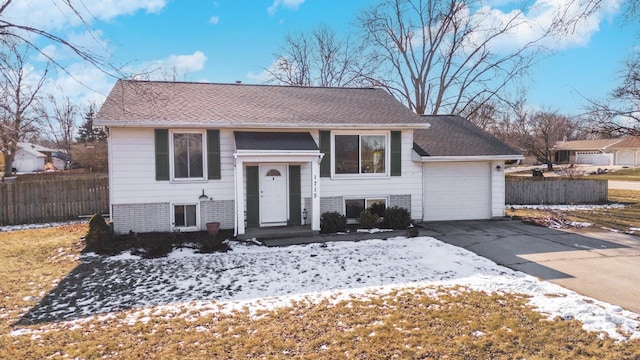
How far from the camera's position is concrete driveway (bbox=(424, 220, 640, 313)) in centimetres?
654

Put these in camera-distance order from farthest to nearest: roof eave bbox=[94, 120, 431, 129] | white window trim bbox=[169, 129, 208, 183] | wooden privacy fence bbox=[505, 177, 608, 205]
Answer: wooden privacy fence bbox=[505, 177, 608, 205] → white window trim bbox=[169, 129, 208, 183] → roof eave bbox=[94, 120, 431, 129]

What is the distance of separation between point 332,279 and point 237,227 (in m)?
4.29

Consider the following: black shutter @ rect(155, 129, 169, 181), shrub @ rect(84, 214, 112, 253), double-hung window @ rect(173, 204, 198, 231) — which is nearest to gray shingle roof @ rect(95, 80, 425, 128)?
black shutter @ rect(155, 129, 169, 181)

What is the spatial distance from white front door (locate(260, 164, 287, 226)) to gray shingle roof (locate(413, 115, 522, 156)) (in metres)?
4.66

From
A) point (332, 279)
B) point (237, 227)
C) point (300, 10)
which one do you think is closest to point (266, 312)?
point (332, 279)

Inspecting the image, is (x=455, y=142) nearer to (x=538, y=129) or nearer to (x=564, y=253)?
(x=564, y=253)

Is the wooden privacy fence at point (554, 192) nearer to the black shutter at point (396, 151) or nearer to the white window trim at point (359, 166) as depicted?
the black shutter at point (396, 151)

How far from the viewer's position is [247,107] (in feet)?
39.6

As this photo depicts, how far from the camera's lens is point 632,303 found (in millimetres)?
5750

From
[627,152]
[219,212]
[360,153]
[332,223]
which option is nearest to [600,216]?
[360,153]

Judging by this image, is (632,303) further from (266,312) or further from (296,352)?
(266,312)

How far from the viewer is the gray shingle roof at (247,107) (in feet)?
34.4

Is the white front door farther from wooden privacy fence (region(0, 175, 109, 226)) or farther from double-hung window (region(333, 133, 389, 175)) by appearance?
wooden privacy fence (region(0, 175, 109, 226))

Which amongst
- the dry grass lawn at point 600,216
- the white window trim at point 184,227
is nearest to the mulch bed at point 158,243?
the white window trim at point 184,227
